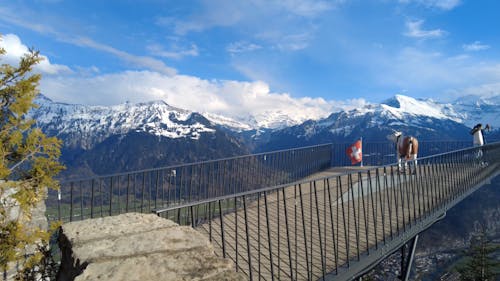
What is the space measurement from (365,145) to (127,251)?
24.4m

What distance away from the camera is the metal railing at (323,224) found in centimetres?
656

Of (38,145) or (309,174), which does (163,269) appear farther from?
(309,174)

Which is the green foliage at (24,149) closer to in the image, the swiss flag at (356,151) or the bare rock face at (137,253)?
the bare rock face at (137,253)

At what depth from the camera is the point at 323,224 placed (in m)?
10.4

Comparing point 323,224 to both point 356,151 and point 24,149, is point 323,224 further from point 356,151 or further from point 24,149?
point 356,151

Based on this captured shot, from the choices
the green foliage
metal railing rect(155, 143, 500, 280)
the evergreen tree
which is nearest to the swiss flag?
metal railing rect(155, 143, 500, 280)

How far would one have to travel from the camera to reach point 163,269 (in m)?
2.84

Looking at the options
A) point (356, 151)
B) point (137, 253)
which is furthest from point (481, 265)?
point (137, 253)

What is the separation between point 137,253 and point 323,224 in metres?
8.16

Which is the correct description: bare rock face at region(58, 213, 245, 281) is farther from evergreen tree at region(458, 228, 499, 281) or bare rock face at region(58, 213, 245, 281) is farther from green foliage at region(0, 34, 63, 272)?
evergreen tree at region(458, 228, 499, 281)

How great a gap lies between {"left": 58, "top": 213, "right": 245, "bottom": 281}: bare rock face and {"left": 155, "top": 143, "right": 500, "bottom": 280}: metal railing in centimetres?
126

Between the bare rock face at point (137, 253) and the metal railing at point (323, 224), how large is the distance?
1.26 metres

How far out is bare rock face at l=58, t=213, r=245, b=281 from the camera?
2.78 metres

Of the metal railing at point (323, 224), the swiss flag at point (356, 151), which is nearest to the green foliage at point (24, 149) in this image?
the metal railing at point (323, 224)
